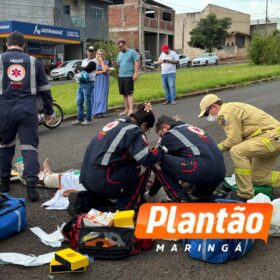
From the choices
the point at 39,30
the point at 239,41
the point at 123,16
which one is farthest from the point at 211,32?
the point at 39,30

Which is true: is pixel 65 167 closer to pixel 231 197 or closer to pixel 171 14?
pixel 231 197

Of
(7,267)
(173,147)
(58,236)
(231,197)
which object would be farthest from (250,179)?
(7,267)

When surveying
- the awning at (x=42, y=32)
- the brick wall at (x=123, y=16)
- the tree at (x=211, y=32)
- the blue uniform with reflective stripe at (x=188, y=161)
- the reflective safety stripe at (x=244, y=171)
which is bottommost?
the reflective safety stripe at (x=244, y=171)

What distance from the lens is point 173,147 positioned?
457cm

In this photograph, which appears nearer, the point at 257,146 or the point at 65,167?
the point at 257,146

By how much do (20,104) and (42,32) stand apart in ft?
112

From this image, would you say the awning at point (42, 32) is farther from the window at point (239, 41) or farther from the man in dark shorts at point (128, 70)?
the window at point (239, 41)

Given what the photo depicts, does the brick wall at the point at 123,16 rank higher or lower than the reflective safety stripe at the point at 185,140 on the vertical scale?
higher

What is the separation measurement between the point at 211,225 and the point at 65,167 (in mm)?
3612

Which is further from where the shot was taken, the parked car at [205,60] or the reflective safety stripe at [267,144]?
the parked car at [205,60]

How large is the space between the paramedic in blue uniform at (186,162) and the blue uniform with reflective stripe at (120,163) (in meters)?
0.16

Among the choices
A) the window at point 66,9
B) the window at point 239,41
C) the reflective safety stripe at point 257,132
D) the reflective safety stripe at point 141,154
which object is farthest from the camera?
the window at point 239,41

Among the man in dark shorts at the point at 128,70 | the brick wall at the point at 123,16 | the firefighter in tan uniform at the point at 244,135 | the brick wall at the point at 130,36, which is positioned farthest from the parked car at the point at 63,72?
the firefighter in tan uniform at the point at 244,135

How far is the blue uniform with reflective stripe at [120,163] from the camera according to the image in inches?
168
